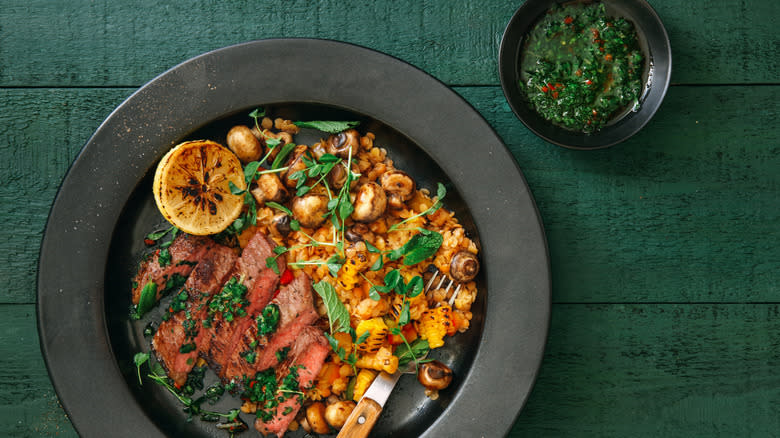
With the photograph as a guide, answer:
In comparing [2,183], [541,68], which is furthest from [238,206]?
[541,68]

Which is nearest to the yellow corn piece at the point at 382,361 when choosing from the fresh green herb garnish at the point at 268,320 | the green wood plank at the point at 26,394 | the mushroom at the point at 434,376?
the mushroom at the point at 434,376

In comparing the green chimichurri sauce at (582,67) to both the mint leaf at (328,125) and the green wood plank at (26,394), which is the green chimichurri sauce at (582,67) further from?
the green wood plank at (26,394)

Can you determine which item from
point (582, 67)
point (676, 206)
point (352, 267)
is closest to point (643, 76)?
point (582, 67)

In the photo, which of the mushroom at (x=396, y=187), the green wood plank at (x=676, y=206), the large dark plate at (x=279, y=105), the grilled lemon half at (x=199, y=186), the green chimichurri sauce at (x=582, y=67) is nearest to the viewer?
the grilled lemon half at (x=199, y=186)

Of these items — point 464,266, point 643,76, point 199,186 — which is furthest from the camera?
point 643,76

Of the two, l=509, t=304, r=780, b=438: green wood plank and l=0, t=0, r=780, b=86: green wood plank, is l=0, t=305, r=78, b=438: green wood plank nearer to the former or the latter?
l=0, t=0, r=780, b=86: green wood plank

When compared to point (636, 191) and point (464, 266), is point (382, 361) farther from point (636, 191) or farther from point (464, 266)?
point (636, 191)

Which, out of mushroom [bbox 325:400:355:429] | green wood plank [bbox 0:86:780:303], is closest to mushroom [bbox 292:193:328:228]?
mushroom [bbox 325:400:355:429]
